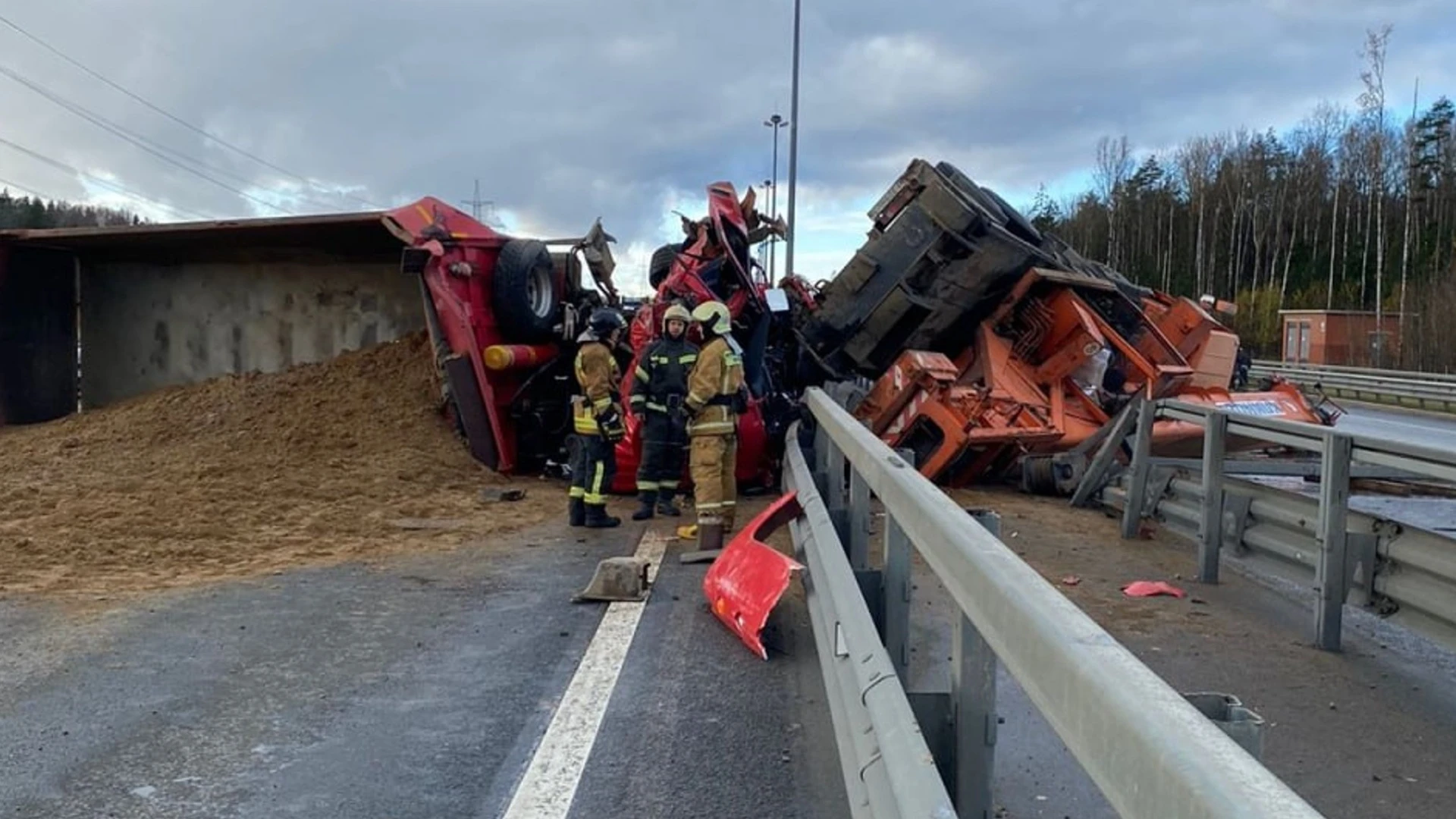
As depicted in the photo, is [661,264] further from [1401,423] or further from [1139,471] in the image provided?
[1401,423]

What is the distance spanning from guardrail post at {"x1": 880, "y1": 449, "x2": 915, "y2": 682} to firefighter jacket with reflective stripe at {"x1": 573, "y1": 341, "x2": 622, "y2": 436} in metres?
4.18

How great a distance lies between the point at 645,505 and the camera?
7.64 m

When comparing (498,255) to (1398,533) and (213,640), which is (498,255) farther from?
(1398,533)

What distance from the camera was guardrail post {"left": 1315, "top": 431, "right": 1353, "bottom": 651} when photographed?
4.41 metres

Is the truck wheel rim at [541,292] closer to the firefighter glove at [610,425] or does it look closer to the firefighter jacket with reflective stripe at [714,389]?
the firefighter glove at [610,425]

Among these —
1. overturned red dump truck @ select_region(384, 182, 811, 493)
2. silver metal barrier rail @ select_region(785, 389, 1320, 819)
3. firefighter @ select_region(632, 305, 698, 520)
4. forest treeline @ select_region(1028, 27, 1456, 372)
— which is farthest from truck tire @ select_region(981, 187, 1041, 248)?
forest treeline @ select_region(1028, 27, 1456, 372)

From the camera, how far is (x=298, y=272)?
9.74m

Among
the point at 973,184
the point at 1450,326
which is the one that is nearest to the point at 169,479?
the point at 973,184

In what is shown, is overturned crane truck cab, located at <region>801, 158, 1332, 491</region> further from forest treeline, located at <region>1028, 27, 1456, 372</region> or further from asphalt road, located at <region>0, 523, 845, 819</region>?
forest treeline, located at <region>1028, 27, 1456, 372</region>

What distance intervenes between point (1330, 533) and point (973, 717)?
2.86 m

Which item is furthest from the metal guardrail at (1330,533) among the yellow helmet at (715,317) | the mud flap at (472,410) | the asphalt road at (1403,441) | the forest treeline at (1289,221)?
the forest treeline at (1289,221)

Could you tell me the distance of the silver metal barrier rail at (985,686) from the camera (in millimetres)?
1059

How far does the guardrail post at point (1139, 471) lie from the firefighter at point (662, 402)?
2.78 metres

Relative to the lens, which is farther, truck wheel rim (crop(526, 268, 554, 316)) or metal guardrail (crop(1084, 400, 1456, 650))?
truck wheel rim (crop(526, 268, 554, 316))
